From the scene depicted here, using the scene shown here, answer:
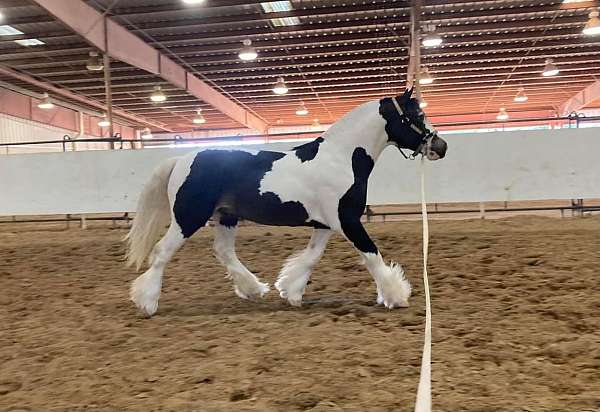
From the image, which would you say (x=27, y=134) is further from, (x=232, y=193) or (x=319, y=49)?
(x=232, y=193)

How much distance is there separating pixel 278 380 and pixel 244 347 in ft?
2.11

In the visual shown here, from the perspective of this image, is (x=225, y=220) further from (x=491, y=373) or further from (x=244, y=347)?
(x=491, y=373)

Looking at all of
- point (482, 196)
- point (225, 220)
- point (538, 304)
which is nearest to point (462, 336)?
point (538, 304)

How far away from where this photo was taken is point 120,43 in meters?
14.1

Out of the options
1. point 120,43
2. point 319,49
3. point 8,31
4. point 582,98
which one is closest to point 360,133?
point 120,43

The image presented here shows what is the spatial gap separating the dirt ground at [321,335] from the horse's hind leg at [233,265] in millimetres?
121

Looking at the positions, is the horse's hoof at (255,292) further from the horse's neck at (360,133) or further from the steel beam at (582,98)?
the steel beam at (582,98)

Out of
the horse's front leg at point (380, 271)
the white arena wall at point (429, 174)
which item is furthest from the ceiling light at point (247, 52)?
the horse's front leg at point (380, 271)

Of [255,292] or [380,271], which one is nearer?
[380,271]

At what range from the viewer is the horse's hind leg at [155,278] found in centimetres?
436

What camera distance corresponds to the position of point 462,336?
3.43 m

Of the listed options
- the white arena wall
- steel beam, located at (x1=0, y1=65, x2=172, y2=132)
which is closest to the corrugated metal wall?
steel beam, located at (x1=0, y1=65, x2=172, y2=132)

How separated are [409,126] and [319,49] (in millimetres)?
13029

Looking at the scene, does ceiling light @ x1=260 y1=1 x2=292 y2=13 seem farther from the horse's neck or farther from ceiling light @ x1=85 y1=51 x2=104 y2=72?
the horse's neck
